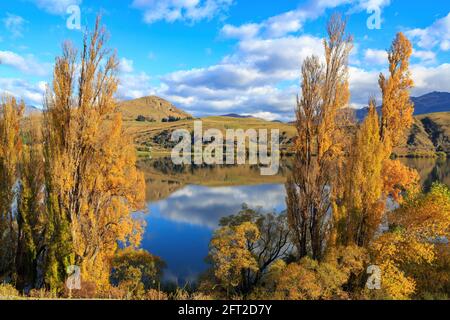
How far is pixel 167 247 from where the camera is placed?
4059 centimetres

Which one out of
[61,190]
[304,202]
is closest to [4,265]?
[61,190]

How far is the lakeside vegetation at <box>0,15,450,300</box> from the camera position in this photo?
17.9m

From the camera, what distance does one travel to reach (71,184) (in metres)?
17.9

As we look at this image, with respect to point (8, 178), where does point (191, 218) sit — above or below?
below

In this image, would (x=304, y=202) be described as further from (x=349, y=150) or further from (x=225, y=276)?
(x=225, y=276)

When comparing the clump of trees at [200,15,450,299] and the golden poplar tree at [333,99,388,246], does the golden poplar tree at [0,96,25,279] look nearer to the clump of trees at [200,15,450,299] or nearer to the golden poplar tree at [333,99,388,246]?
the clump of trees at [200,15,450,299]

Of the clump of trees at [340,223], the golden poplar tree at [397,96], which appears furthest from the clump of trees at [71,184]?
the golden poplar tree at [397,96]

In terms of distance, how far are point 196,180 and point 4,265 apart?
80.0 meters

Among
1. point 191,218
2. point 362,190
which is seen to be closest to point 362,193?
point 362,190

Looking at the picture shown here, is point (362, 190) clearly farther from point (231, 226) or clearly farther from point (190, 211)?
point (190, 211)

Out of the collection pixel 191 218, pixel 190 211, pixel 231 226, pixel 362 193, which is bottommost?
pixel 191 218

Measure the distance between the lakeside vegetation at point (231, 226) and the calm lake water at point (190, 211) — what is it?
9.60 meters

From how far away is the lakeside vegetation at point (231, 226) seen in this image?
705 inches

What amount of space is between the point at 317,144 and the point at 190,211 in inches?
1622
